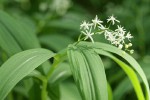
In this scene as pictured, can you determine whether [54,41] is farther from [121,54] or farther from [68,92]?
[121,54]

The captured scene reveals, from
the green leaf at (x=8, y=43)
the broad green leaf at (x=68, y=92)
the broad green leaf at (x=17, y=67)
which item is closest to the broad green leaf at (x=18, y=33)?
the green leaf at (x=8, y=43)

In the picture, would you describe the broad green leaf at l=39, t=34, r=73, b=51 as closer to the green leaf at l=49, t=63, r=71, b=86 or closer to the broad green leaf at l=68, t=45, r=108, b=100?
the green leaf at l=49, t=63, r=71, b=86

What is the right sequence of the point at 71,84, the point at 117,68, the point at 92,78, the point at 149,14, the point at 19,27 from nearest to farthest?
the point at 92,78 → the point at 19,27 → the point at 71,84 → the point at 117,68 → the point at 149,14

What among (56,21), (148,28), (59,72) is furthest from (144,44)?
(59,72)

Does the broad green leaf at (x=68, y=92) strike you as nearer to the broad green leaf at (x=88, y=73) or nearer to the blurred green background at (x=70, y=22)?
the blurred green background at (x=70, y=22)

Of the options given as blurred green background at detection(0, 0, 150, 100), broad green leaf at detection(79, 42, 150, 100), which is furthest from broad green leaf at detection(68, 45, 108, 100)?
blurred green background at detection(0, 0, 150, 100)

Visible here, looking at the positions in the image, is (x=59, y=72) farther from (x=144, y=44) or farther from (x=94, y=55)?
(x=144, y=44)
